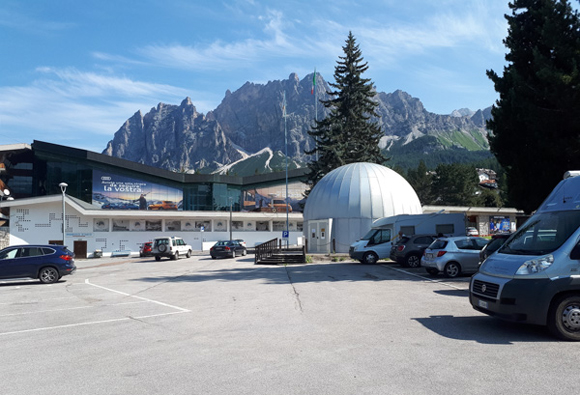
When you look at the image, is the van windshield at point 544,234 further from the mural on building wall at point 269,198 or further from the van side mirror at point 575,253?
the mural on building wall at point 269,198

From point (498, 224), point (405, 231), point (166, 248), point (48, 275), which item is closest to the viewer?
point (48, 275)

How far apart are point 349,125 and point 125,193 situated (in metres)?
31.0

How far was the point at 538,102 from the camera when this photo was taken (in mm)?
16516

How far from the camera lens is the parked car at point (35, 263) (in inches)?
680

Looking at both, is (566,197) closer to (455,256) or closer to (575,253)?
(575,253)

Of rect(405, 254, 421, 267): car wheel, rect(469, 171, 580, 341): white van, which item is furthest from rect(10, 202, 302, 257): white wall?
rect(469, 171, 580, 341): white van

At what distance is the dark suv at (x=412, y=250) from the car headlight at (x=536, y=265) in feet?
48.0

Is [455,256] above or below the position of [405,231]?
below

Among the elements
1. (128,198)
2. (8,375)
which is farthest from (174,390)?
(128,198)

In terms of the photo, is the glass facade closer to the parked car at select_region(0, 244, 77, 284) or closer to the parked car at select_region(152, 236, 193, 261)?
the parked car at select_region(152, 236, 193, 261)

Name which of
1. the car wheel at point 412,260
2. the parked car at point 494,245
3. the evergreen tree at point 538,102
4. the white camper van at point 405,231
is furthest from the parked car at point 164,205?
the parked car at point 494,245

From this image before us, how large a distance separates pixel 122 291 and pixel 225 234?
4214 centimetres

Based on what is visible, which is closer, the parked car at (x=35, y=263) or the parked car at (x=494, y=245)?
the parked car at (x=494, y=245)

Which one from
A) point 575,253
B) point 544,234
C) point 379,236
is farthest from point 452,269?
point 575,253
